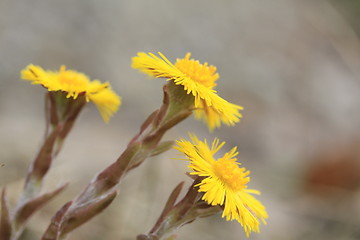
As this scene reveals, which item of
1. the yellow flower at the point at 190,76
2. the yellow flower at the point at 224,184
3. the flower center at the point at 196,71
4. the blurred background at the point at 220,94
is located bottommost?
the yellow flower at the point at 224,184

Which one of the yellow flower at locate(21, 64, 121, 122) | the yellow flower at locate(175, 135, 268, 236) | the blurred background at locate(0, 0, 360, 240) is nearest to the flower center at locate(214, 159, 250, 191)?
the yellow flower at locate(175, 135, 268, 236)

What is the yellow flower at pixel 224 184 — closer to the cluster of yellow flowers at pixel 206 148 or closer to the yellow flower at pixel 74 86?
the cluster of yellow flowers at pixel 206 148

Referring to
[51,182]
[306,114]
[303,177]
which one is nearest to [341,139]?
[306,114]

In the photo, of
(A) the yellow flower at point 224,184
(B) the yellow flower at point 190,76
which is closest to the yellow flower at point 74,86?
(B) the yellow flower at point 190,76

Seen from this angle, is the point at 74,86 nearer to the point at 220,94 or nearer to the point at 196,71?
the point at 196,71

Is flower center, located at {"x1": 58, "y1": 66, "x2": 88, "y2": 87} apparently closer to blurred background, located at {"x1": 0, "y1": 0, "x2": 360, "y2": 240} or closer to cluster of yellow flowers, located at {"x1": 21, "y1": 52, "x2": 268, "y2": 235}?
cluster of yellow flowers, located at {"x1": 21, "y1": 52, "x2": 268, "y2": 235}

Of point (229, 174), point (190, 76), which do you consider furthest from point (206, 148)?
point (190, 76)

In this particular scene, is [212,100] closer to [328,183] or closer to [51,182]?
[51,182]
